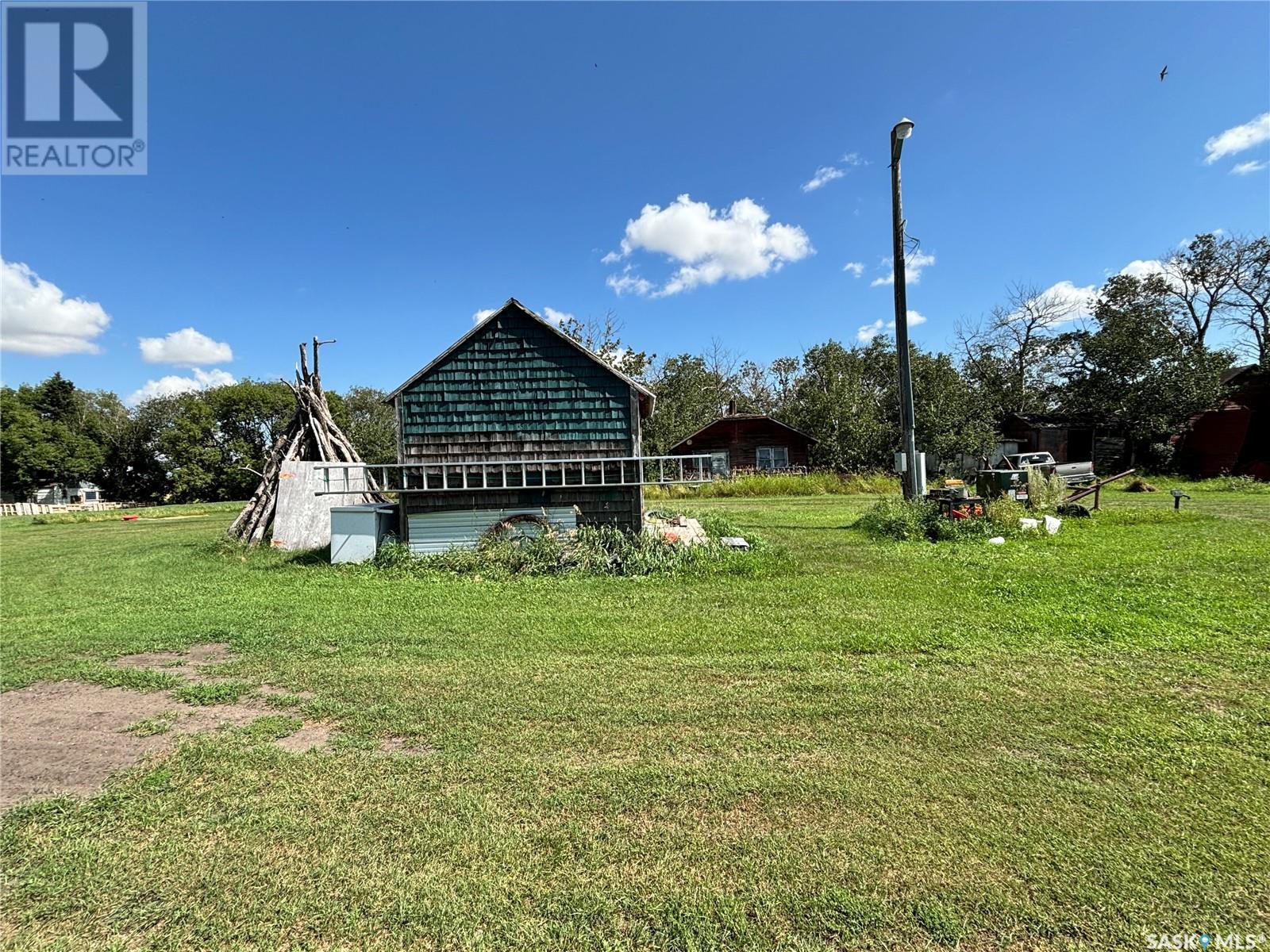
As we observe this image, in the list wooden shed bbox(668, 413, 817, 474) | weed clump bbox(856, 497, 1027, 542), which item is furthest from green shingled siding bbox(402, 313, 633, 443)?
wooden shed bbox(668, 413, 817, 474)

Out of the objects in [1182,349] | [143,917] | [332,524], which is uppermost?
[1182,349]

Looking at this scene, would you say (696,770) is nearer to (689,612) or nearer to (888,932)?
(888,932)

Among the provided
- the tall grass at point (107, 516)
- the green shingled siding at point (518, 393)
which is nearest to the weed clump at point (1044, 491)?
the green shingled siding at point (518, 393)

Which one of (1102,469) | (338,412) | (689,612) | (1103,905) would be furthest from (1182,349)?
(338,412)

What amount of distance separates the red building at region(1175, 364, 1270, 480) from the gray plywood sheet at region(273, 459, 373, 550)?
3725cm

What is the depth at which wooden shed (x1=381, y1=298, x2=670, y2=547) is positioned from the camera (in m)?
10.3

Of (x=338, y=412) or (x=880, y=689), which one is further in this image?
(x=338, y=412)

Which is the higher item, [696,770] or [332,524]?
[332,524]

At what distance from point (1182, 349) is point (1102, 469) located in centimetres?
729

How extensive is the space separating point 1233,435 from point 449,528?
118 feet

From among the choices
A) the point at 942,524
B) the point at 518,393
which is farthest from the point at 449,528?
the point at 942,524

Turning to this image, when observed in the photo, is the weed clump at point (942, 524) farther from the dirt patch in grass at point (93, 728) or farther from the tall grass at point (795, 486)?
the tall grass at point (795, 486)

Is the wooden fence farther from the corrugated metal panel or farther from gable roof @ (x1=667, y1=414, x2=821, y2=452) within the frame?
gable roof @ (x1=667, y1=414, x2=821, y2=452)

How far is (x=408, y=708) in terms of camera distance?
4230 millimetres
